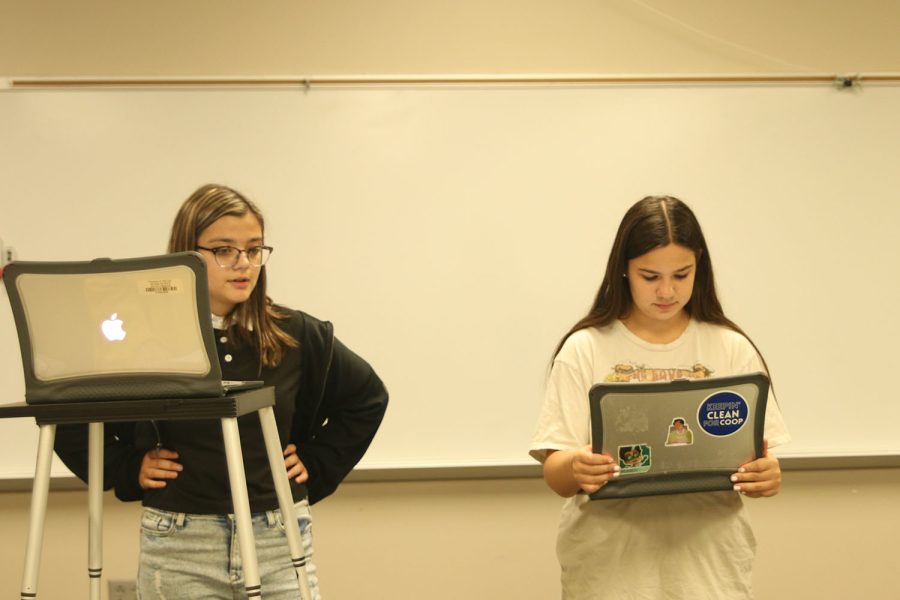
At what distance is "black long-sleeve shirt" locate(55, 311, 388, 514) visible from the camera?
158 centimetres

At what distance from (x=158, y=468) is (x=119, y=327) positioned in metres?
0.40

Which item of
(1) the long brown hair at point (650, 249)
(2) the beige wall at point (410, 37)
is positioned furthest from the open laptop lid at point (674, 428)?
(2) the beige wall at point (410, 37)

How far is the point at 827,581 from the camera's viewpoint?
9.16 feet

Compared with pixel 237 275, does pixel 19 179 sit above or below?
above

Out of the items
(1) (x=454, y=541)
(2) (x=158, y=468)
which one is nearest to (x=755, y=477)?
(2) (x=158, y=468)

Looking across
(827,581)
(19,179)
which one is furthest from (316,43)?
(827,581)

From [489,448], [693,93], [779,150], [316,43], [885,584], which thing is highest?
[316,43]

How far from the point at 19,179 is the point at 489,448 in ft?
5.53

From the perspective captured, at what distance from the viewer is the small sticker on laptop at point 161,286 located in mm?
1265

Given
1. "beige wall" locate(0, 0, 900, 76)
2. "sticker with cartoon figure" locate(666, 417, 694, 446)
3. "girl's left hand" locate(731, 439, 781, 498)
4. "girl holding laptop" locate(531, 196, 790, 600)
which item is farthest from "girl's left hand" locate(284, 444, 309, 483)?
"beige wall" locate(0, 0, 900, 76)

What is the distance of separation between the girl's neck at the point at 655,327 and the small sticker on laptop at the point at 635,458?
0.30 metres

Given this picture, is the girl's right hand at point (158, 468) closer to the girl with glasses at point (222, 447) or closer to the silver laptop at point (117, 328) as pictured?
the girl with glasses at point (222, 447)

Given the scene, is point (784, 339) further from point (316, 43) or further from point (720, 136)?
point (316, 43)

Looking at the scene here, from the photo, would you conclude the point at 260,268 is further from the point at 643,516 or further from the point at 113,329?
the point at 643,516
